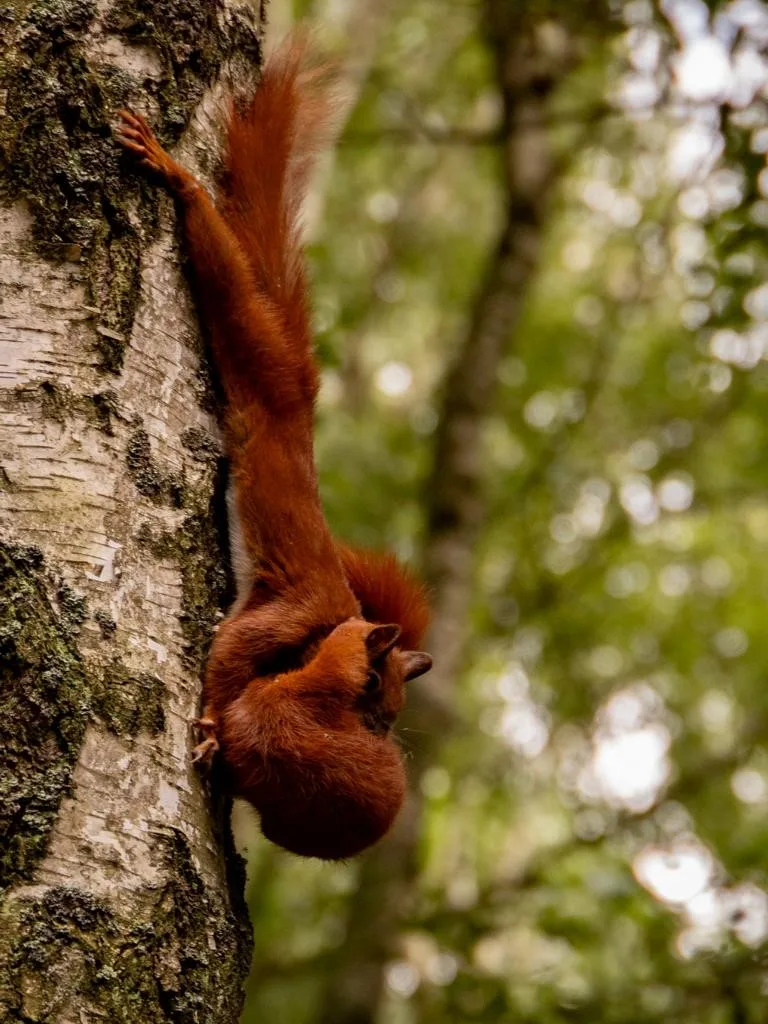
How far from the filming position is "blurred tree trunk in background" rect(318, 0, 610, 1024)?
234 inches

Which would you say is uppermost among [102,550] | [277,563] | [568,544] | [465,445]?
[102,550]

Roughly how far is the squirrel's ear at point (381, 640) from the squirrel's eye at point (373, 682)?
0.03 meters

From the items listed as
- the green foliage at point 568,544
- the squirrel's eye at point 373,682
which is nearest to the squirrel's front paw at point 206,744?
the squirrel's eye at point 373,682

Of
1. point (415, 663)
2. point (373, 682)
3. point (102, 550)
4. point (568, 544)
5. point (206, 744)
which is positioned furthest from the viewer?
point (568, 544)

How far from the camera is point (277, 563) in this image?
7.38 ft

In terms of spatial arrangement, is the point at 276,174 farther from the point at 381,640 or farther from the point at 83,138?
the point at 381,640

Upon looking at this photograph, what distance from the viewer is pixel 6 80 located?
1.93 meters

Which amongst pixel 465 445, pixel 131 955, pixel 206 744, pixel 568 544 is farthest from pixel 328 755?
pixel 568 544

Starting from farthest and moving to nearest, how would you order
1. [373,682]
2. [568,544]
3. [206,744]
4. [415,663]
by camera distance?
[568,544] → [415,663] → [373,682] → [206,744]

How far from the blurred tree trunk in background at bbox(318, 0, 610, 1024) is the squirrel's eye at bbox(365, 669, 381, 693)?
10.8 ft

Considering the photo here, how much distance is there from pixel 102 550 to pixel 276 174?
0.84 m

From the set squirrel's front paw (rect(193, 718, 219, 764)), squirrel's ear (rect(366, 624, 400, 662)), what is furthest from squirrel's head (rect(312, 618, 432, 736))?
squirrel's front paw (rect(193, 718, 219, 764))

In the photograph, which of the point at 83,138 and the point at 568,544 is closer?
the point at 83,138

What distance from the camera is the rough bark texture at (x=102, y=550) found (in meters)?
1.67
